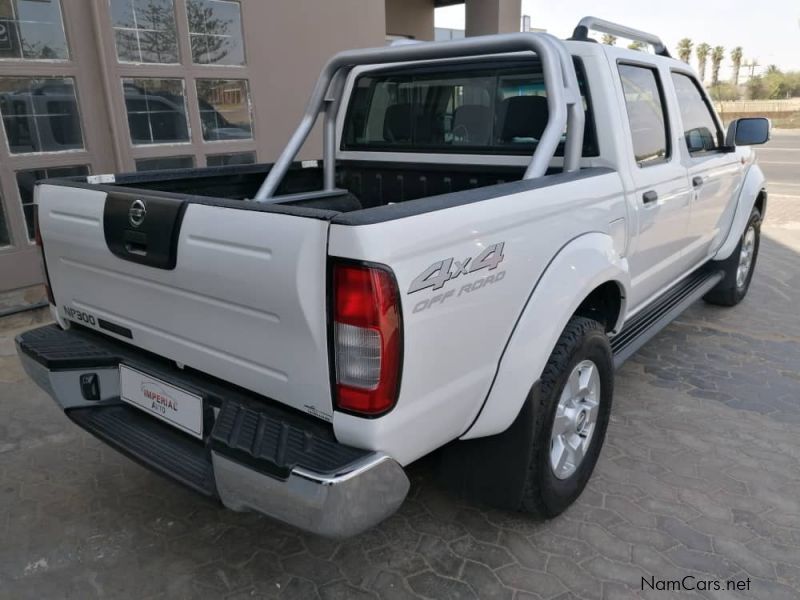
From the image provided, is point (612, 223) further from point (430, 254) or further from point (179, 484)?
point (179, 484)

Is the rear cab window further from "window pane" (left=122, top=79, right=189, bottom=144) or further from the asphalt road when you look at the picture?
the asphalt road

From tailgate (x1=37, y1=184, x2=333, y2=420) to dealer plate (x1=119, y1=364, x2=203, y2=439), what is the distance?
0.34 feet

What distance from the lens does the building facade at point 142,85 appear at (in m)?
4.95

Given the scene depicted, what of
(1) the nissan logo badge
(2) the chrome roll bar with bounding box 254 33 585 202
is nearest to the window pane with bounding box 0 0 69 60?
(2) the chrome roll bar with bounding box 254 33 585 202

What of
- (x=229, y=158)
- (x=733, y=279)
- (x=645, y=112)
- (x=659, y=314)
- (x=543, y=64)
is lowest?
(x=733, y=279)

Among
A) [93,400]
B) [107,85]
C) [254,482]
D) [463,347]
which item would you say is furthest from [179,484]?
[107,85]

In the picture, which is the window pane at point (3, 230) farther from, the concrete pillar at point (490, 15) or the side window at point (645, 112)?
the concrete pillar at point (490, 15)

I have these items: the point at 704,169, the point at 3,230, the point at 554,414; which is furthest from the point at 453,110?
the point at 3,230

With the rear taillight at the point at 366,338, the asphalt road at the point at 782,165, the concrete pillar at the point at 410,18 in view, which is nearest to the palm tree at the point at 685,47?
the asphalt road at the point at 782,165

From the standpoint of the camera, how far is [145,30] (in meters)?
5.43

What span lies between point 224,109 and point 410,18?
19.2 feet

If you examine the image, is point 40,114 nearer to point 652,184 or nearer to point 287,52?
point 287,52

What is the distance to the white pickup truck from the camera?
1.75 m

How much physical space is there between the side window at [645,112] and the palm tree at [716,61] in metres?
85.1
